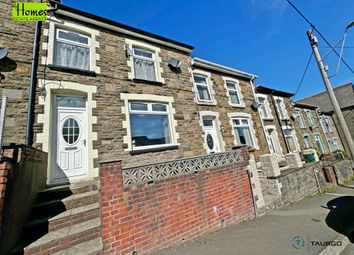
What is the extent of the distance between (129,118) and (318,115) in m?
22.9

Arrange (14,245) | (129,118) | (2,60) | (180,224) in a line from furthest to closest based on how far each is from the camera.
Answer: (129,118) → (2,60) → (180,224) → (14,245)

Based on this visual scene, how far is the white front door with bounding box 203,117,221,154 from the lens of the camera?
9039 mm

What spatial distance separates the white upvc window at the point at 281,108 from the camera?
14.6 meters

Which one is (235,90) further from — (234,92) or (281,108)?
(281,108)

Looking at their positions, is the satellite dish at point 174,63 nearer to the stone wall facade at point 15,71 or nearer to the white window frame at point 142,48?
the white window frame at point 142,48


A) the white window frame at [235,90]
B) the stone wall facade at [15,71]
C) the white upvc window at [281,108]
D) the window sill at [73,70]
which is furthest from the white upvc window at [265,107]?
the stone wall facade at [15,71]

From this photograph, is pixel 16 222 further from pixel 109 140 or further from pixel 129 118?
pixel 129 118

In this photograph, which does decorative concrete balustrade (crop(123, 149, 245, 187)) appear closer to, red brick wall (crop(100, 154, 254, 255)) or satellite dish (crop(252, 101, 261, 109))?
red brick wall (crop(100, 154, 254, 255))

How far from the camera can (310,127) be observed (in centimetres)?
1753

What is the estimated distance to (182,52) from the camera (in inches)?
355

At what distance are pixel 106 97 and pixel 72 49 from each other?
7.02 feet

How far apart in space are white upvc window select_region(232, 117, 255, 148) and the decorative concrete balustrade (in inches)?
199

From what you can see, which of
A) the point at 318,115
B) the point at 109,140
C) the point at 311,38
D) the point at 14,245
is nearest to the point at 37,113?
the point at 109,140

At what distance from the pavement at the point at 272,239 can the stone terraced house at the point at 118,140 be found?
11.4 inches
